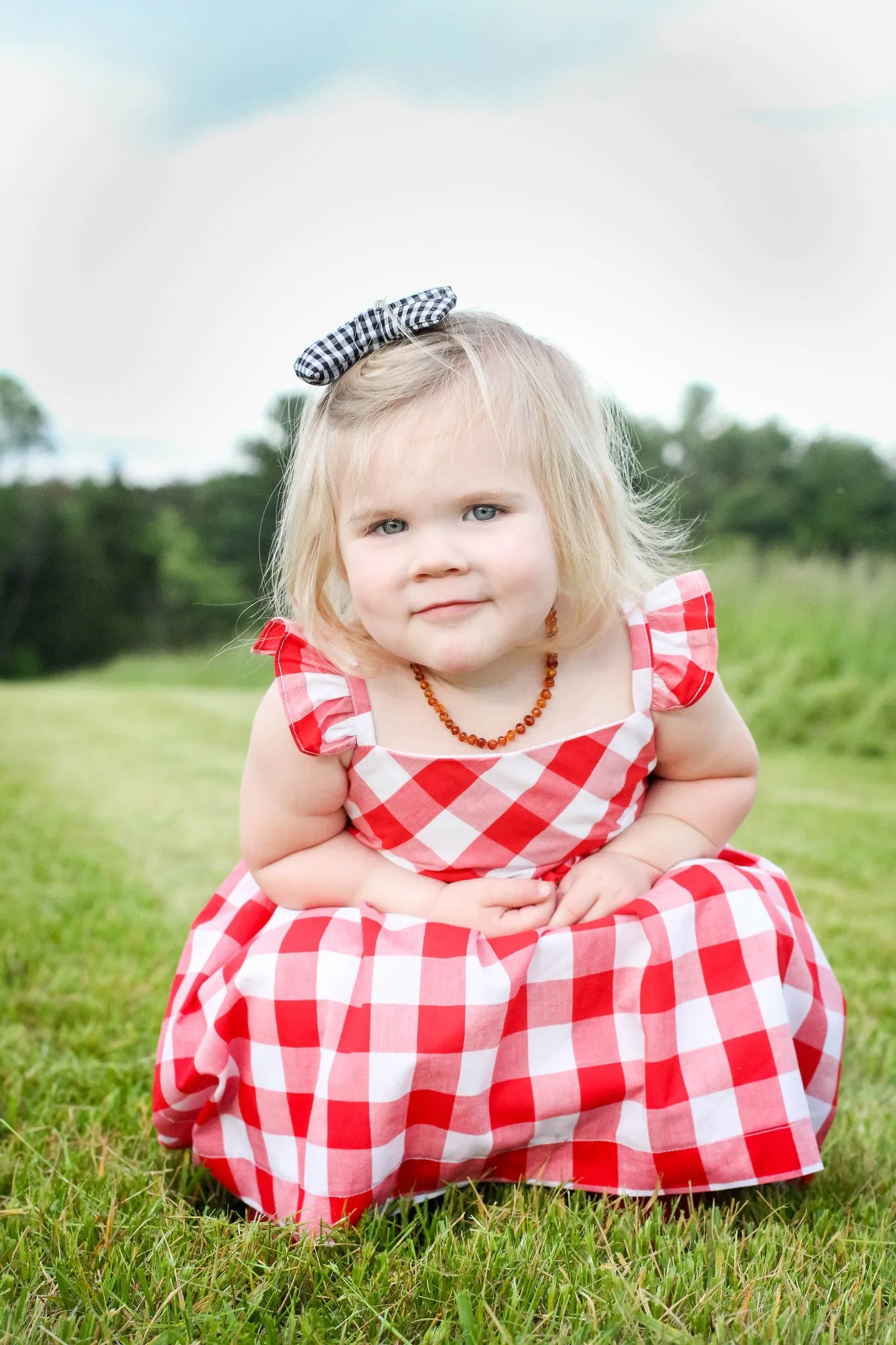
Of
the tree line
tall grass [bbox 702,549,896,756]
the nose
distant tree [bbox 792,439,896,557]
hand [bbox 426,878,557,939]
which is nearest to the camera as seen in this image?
the nose

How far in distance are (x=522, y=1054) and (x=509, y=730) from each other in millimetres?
369

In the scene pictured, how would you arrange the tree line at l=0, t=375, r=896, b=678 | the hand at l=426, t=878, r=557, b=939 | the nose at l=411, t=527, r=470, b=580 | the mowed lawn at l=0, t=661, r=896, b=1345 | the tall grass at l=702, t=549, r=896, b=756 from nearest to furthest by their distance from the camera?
the mowed lawn at l=0, t=661, r=896, b=1345 < the nose at l=411, t=527, r=470, b=580 < the hand at l=426, t=878, r=557, b=939 < the tall grass at l=702, t=549, r=896, b=756 < the tree line at l=0, t=375, r=896, b=678

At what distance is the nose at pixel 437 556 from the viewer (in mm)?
1208

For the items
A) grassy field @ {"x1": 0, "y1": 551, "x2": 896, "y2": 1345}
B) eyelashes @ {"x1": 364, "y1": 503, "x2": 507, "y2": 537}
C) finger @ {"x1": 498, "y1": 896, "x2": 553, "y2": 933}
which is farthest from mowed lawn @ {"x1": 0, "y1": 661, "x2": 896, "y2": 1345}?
eyelashes @ {"x1": 364, "y1": 503, "x2": 507, "y2": 537}

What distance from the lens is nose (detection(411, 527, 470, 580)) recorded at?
3.96 ft

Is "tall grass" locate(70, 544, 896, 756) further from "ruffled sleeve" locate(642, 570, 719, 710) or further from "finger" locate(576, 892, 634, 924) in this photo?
"finger" locate(576, 892, 634, 924)

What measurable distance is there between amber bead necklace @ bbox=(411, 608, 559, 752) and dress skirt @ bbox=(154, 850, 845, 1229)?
8.7 inches

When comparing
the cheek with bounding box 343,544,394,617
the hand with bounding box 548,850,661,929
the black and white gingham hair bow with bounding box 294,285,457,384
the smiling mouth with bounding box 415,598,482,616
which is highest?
the black and white gingham hair bow with bounding box 294,285,457,384

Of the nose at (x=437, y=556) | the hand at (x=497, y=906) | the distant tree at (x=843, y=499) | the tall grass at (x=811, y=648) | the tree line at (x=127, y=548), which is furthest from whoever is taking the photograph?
the tree line at (x=127, y=548)

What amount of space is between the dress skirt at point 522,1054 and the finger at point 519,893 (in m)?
0.06

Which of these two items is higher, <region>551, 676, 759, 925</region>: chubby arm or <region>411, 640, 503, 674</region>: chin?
<region>411, 640, 503, 674</region>: chin

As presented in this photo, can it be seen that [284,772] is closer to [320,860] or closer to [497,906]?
[320,860]

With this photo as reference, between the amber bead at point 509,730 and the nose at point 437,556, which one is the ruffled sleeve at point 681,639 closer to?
the amber bead at point 509,730

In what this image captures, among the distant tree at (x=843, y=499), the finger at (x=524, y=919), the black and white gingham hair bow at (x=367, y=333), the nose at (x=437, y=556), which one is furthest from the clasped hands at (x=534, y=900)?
the distant tree at (x=843, y=499)
